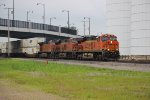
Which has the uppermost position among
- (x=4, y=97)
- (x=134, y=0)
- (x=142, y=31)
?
(x=134, y=0)

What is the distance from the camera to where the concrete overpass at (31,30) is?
115 m

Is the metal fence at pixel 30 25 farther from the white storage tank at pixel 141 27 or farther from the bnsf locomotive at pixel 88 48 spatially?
the white storage tank at pixel 141 27

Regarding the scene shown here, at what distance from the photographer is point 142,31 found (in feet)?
220

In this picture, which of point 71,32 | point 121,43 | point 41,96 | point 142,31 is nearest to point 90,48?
point 142,31

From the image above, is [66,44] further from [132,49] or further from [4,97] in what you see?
[4,97]

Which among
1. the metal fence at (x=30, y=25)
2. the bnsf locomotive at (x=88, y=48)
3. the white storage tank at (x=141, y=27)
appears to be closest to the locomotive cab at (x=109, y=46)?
the bnsf locomotive at (x=88, y=48)

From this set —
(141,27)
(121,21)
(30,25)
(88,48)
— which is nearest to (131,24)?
(141,27)

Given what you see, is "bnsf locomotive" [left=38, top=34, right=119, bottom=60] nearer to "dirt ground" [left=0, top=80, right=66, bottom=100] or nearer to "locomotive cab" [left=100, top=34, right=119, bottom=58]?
"locomotive cab" [left=100, top=34, right=119, bottom=58]

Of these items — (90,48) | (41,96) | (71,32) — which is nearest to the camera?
(41,96)

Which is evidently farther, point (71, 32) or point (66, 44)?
point (71, 32)

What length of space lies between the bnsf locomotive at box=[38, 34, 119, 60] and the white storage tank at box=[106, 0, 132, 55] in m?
12.3

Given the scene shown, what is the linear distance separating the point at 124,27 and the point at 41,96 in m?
57.6

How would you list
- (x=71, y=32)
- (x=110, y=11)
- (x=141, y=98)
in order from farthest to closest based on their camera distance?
(x=71, y=32), (x=110, y=11), (x=141, y=98)

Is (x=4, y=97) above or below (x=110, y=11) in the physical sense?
below
